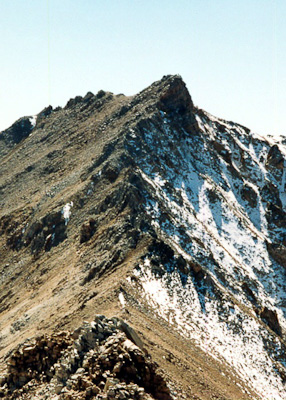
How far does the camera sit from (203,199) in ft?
232

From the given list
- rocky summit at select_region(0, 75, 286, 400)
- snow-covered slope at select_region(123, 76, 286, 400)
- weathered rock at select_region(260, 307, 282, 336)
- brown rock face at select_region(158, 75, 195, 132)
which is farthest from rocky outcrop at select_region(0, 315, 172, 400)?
brown rock face at select_region(158, 75, 195, 132)

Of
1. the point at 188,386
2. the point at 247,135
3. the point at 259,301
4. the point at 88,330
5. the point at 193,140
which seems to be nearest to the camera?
the point at 88,330

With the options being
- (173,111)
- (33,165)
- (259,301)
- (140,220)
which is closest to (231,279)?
(259,301)

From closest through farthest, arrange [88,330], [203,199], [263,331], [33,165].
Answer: [88,330] < [263,331] < [203,199] < [33,165]

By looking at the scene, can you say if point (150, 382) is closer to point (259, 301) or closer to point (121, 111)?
point (259, 301)

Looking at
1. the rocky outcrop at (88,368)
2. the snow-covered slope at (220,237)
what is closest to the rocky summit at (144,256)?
the rocky outcrop at (88,368)

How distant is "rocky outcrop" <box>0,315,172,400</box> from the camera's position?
18.2 metres

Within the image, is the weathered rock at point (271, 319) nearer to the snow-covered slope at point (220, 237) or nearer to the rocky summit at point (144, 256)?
the snow-covered slope at point (220, 237)

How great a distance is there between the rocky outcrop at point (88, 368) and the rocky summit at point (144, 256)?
7cm

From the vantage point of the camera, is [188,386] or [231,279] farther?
[231,279]


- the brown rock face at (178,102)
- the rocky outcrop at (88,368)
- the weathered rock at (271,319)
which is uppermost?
the brown rock face at (178,102)

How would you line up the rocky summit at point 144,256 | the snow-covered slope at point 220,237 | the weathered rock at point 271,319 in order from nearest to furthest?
the rocky summit at point 144,256 → the snow-covered slope at point 220,237 → the weathered rock at point 271,319

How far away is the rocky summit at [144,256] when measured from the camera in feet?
75.4

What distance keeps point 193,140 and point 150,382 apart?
66.1 m
